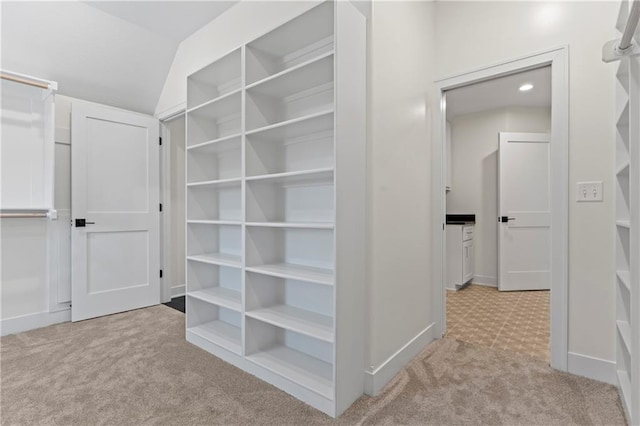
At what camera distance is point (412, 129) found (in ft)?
7.36

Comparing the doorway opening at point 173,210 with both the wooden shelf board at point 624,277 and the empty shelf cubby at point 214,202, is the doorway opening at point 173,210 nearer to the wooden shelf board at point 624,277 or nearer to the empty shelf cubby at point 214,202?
the empty shelf cubby at point 214,202

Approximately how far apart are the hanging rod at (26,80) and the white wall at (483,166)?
4.83 m

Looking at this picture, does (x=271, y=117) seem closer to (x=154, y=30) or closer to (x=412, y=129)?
(x=412, y=129)

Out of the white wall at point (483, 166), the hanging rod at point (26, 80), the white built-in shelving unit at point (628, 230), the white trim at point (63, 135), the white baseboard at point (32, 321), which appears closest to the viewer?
the white built-in shelving unit at point (628, 230)

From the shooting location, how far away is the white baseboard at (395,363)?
175 centimetres

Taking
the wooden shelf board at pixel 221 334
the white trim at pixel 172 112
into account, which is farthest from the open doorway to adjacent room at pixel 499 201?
the white trim at pixel 172 112

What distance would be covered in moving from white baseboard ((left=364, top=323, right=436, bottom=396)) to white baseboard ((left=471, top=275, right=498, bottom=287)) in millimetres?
2402

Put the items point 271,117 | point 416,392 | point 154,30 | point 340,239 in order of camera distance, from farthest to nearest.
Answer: point 154,30 → point 271,117 → point 416,392 → point 340,239

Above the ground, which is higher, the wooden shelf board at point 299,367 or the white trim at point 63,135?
the white trim at point 63,135

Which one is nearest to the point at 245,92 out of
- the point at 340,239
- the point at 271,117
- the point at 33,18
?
the point at 271,117

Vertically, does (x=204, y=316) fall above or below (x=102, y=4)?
below

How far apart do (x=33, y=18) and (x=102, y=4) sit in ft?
1.70

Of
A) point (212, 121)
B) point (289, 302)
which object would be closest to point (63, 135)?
point (212, 121)

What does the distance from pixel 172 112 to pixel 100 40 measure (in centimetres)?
81
